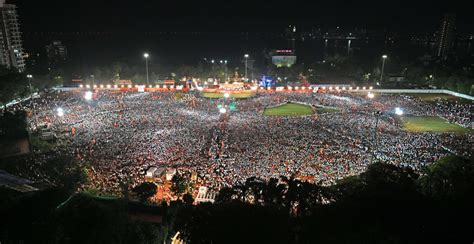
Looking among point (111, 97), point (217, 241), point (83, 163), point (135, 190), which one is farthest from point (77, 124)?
point (217, 241)

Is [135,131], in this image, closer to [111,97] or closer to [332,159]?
[332,159]

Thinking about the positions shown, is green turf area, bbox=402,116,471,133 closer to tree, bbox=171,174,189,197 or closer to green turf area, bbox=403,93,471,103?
green turf area, bbox=403,93,471,103

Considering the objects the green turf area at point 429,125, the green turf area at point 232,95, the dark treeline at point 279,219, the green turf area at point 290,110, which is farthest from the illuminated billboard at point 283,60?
the dark treeline at point 279,219

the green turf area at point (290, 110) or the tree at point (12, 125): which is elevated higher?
the tree at point (12, 125)

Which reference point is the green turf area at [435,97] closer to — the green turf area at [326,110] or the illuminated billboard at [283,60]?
the green turf area at [326,110]

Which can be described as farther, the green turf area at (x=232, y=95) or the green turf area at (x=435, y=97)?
the green turf area at (x=232, y=95)

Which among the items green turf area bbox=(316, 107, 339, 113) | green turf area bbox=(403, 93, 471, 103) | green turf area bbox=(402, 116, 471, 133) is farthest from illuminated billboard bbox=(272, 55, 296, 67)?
green turf area bbox=(402, 116, 471, 133)
